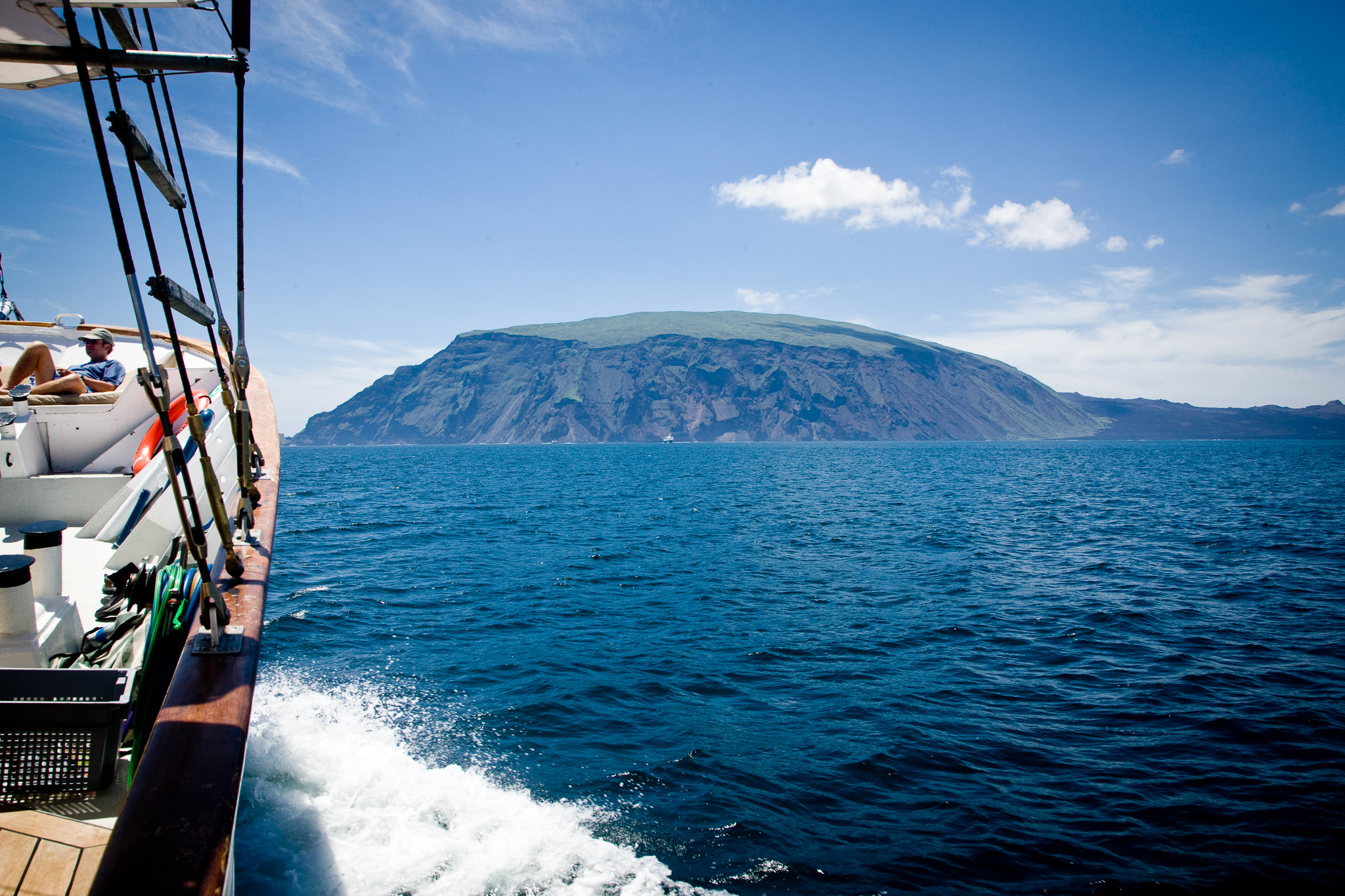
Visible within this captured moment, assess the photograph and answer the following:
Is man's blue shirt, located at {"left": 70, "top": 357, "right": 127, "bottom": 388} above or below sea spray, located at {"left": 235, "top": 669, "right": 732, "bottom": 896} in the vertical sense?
above

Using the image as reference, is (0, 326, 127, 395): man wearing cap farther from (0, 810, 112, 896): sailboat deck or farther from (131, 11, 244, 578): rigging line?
(0, 810, 112, 896): sailboat deck

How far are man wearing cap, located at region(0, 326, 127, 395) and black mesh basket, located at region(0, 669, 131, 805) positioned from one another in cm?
634

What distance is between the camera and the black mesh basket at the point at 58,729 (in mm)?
2785

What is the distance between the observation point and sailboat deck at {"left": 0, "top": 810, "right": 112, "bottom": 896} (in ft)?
8.59

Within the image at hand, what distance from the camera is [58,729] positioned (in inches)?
117

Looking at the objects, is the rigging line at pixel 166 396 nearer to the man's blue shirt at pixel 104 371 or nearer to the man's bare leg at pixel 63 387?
the man's bare leg at pixel 63 387

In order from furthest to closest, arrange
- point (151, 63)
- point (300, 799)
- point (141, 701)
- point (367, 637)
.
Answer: point (367, 637) → point (300, 799) → point (141, 701) → point (151, 63)

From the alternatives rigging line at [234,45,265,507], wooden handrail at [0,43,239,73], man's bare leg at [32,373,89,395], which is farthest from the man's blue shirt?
wooden handrail at [0,43,239,73]

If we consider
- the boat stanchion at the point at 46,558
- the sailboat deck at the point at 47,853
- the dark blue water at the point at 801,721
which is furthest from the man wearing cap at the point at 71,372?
the sailboat deck at the point at 47,853

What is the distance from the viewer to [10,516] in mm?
6895

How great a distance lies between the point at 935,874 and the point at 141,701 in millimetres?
5610

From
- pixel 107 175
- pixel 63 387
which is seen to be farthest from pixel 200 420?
pixel 63 387

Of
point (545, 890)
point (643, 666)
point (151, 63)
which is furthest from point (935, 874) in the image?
point (151, 63)

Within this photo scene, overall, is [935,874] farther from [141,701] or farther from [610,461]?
[610,461]
